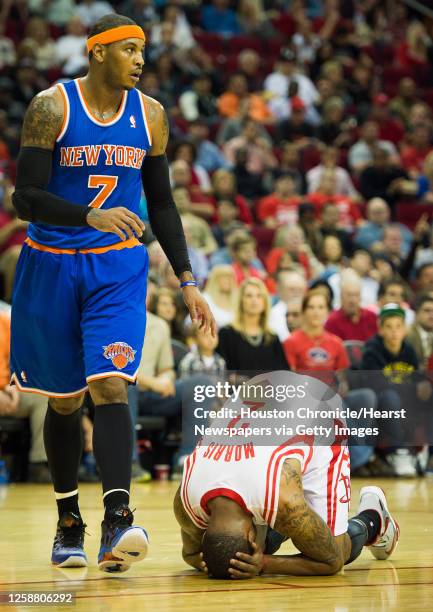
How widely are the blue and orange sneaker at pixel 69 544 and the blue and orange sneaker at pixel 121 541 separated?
12.1 inches

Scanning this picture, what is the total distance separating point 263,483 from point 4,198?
25.9ft

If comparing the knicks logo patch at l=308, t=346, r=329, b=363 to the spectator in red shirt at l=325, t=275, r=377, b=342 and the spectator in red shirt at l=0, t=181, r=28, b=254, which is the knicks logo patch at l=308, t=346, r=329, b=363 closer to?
the spectator in red shirt at l=325, t=275, r=377, b=342

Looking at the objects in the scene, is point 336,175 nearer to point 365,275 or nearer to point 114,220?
point 365,275

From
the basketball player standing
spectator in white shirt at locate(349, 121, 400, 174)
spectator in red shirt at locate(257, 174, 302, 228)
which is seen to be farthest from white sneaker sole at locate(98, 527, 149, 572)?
spectator in white shirt at locate(349, 121, 400, 174)

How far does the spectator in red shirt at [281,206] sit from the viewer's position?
13805mm

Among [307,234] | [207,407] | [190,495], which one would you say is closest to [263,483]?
[190,495]

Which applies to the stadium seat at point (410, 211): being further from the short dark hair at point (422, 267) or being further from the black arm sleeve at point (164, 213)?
the black arm sleeve at point (164, 213)

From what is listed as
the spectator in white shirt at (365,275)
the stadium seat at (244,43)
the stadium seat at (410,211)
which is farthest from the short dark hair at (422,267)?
the stadium seat at (244,43)

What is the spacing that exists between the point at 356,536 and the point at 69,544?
1.14m

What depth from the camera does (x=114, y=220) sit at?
4.48 metres

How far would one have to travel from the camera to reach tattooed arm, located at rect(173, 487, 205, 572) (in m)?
4.61

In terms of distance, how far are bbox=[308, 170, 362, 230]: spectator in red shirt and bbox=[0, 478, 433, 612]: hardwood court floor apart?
842 cm

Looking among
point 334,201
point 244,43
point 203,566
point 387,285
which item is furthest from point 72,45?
point 203,566

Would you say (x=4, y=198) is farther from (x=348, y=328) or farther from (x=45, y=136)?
(x=45, y=136)
